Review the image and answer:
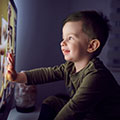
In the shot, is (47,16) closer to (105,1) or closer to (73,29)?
(105,1)

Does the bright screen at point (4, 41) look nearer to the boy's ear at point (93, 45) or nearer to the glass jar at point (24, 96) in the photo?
the boy's ear at point (93, 45)

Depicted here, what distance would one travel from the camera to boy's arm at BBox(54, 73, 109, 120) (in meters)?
0.83

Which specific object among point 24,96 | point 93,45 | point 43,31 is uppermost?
point 43,31

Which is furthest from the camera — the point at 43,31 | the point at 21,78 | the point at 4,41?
the point at 43,31

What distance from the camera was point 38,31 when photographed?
1812mm

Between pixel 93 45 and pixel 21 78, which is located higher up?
pixel 93 45

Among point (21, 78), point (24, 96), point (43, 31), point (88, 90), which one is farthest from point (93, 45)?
point (43, 31)

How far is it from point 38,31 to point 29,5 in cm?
23

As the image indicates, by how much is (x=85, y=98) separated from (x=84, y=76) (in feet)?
0.44

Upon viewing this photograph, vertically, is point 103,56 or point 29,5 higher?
point 29,5

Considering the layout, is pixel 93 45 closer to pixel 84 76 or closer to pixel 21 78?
pixel 84 76

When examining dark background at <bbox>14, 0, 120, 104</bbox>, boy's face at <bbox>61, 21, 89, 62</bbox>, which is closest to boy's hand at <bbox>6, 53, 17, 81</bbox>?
boy's face at <bbox>61, 21, 89, 62</bbox>

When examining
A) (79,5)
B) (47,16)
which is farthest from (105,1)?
(47,16)

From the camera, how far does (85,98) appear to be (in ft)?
2.76
